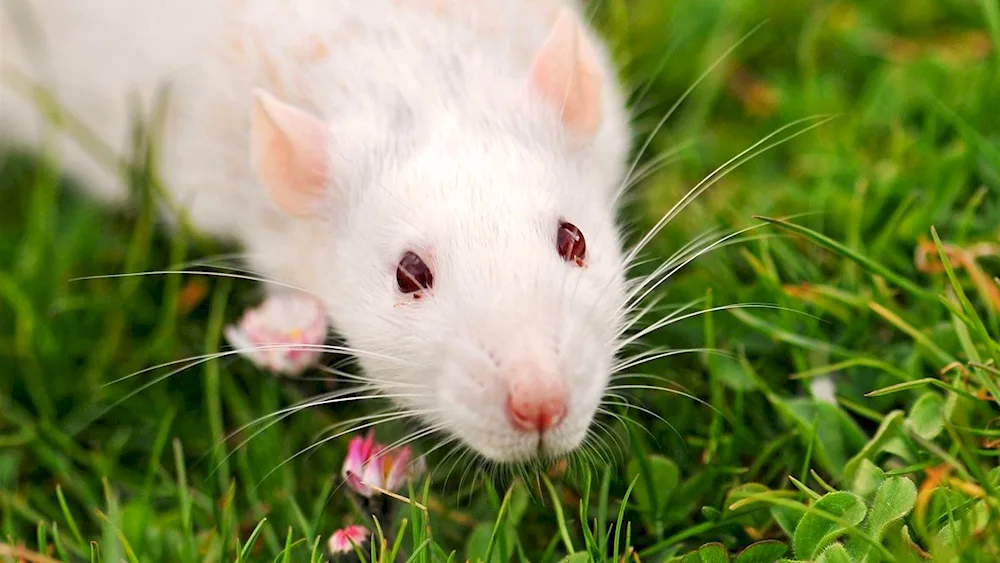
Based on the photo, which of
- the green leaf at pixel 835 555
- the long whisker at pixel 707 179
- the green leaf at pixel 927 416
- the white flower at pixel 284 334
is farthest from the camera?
the white flower at pixel 284 334

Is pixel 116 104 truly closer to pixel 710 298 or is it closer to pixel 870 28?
pixel 710 298

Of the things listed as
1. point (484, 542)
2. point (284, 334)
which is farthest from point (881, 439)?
point (284, 334)

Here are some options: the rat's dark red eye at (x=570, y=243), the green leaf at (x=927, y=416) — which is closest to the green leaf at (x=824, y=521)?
the green leaf at (x=927, y=416)

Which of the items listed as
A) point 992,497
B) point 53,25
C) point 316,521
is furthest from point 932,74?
point 53,25

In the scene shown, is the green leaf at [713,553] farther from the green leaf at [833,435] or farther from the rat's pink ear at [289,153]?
the rat's pink ear at [289,153]

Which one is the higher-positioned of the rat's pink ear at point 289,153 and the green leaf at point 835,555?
the rat's pink ear at point 289,153

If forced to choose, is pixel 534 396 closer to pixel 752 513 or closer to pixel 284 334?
pixel 752 513
